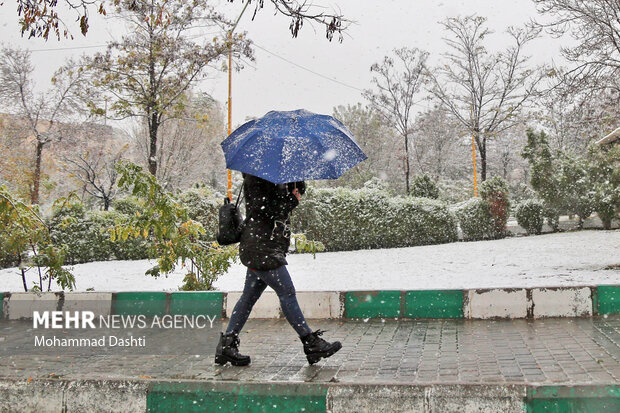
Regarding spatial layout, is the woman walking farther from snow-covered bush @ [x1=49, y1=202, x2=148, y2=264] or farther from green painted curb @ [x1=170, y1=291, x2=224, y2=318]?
snow-covered bush @ [x1=49, y1=202, x2=148, y2=264]

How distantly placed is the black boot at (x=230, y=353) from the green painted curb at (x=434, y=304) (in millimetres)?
2362

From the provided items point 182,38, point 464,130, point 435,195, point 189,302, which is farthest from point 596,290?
point 464,130

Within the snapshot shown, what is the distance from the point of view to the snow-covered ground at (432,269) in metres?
11.2

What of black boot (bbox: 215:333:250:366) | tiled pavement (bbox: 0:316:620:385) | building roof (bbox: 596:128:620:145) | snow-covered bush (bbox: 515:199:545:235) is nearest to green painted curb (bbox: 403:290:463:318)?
tiled pavement (bbox: 0:316:620:385)

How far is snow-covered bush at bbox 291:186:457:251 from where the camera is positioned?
1725 centimetres

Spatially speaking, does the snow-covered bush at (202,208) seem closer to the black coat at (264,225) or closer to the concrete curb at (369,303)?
the concrete curb at (369,303)

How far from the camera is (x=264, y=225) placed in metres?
4.28

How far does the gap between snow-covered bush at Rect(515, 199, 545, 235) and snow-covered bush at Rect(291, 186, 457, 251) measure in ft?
11.5

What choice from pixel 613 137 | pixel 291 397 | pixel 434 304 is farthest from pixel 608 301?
pixel 613 137

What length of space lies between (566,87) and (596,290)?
24.2 feet

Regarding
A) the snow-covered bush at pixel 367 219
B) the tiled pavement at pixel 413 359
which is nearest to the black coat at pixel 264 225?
the tiled pavement at pixel 413 359

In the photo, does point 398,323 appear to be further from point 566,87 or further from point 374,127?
point 374,127

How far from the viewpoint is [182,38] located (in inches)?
679

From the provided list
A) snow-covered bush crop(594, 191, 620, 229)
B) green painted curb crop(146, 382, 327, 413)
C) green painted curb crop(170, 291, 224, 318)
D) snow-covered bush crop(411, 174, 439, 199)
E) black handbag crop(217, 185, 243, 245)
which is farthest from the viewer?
snow-covered bush crop(411, 174, 439, 199)
